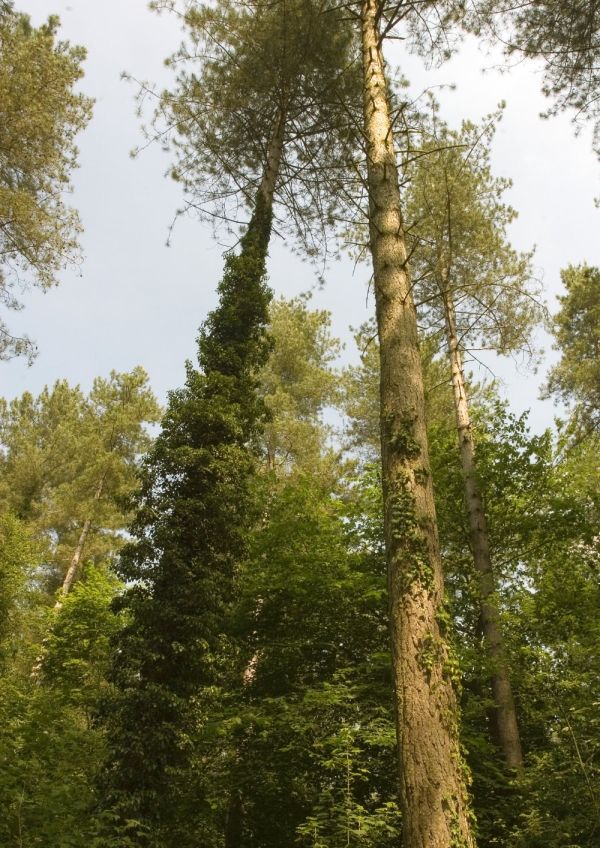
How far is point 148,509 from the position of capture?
7.11 m

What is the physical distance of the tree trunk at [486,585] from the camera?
7746mm

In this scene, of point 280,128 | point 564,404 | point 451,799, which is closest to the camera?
point 451,799

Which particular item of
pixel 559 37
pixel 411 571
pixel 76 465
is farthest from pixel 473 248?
pixel 76 465

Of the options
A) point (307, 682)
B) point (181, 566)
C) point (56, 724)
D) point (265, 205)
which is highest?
point (265, 205)

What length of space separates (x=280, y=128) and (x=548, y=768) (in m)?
12.2

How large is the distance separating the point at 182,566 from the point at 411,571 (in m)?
3.62

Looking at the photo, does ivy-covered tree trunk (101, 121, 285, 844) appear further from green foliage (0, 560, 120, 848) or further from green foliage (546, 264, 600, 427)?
green foliage (546, 264, 600, 427)

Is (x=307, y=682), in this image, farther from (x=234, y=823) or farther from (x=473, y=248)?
(x=473, y=248)

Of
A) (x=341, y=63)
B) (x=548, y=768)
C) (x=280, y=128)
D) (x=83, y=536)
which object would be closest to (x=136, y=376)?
(x=83, y=536)

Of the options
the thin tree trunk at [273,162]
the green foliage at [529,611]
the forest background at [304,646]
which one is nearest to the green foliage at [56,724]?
the forest background at [304,646]

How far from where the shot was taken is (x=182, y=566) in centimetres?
673

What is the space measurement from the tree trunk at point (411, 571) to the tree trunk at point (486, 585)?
225 centimetres

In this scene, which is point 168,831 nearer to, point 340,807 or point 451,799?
point 340,807

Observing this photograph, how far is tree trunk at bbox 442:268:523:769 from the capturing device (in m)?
7.75
